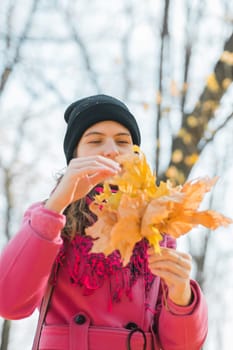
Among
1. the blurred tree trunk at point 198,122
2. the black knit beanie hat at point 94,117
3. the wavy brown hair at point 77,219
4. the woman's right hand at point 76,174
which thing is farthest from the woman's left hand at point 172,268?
the blurred tree trunk at point 198,122

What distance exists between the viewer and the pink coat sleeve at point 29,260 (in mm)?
1582

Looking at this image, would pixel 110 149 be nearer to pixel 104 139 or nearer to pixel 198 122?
pixel 104 139

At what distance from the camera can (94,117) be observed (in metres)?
2.01

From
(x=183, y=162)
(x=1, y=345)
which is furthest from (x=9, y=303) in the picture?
(x=1, y=345)

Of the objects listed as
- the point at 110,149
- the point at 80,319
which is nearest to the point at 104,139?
the point at 110,149

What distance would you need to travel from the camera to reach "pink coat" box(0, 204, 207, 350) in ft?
5.22

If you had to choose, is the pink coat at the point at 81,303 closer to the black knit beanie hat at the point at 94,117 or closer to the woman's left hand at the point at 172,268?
the woman's left hand at the point at 172,268

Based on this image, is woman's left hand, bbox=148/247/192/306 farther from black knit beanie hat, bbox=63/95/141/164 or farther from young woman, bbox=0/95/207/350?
black knit beanie hat, bbox=63/95/141/164

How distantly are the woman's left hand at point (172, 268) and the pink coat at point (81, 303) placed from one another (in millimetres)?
101

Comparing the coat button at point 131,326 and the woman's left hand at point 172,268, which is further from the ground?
the woman's left hand at point 172,268

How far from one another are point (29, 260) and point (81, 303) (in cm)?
26

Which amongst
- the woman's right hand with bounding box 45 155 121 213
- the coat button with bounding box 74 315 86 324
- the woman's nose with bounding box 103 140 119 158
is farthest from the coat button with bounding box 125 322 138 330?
the woman's nose with bounding box 103 140 119 158

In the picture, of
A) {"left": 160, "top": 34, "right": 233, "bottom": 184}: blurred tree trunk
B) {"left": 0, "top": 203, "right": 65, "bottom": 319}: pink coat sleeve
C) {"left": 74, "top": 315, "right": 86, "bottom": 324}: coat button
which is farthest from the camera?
{"left": 160, "top": 34, "right": 233, "bottom": 184}: blurred tree trunk

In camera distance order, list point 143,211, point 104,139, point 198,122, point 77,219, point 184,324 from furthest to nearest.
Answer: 1. point 198,122
2. point 104,139
3. point 77,219
4. point 184,324
5. point 143,211
